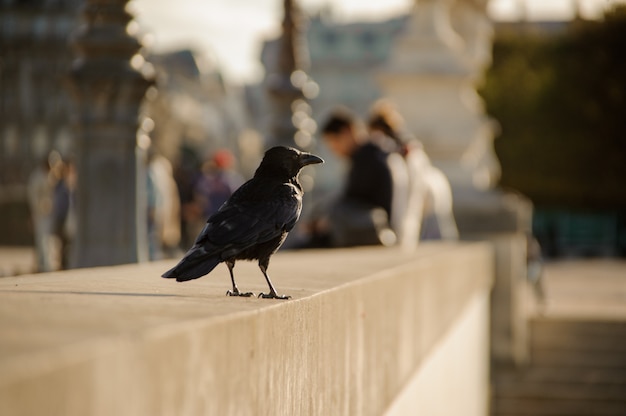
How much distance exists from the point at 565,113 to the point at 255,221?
70.4 meters

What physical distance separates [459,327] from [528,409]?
17.1ft

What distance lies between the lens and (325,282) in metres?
5.03

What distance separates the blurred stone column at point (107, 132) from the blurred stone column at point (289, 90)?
31.3 ft

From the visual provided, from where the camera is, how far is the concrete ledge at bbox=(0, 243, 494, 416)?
6.89ft

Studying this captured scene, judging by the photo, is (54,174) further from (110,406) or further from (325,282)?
(110,406)

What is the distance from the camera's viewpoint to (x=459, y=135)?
55.5 feet

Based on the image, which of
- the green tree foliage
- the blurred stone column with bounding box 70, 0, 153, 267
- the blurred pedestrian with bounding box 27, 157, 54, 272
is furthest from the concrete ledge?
the green tree foliage

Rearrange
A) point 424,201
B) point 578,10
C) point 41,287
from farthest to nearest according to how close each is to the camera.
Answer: point 578,10
point 424,201
point 41,287

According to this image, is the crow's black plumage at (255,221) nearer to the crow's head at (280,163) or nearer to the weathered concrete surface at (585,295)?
the crow's head at (280,163)

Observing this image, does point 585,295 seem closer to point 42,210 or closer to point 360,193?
point 42,210

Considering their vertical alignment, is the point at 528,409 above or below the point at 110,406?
below

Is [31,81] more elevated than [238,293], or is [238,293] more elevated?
[31,81]

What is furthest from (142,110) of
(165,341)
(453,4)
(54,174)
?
(453,4)

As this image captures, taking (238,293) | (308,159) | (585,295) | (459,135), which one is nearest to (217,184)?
(459,135)
